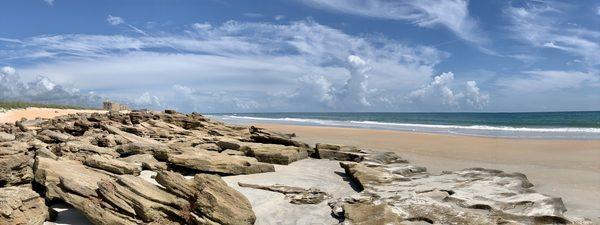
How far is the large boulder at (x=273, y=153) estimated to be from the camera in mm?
14062

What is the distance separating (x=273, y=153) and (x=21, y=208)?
8466mm

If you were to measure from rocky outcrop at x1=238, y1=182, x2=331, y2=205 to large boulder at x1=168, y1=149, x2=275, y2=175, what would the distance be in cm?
135

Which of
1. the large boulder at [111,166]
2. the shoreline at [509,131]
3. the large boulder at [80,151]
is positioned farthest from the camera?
the shoreline at [509,131]

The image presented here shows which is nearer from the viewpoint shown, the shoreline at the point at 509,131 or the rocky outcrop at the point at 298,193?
the rocky outcrop at the point at 298,193

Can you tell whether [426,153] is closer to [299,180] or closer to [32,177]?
[299,180]

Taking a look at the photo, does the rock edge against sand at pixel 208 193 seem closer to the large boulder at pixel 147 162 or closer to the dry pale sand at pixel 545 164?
the large boulder at pixel 147 162

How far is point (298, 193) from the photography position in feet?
32.8

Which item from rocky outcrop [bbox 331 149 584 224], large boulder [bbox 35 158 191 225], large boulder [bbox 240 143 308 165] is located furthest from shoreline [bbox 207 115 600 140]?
large boulder [bbox 35 158 191 225]

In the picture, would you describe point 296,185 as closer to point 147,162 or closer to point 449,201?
point 449,201

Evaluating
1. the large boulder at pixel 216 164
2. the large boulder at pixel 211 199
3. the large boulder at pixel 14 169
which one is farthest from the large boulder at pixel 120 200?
the large boulder at pixel 216 164

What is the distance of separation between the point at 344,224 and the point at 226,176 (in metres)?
4.92

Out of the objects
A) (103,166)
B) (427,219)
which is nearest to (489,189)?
(427,219)

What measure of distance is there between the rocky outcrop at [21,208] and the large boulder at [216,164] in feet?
15.2

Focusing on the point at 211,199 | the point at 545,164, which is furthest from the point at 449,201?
the point at 545,164
